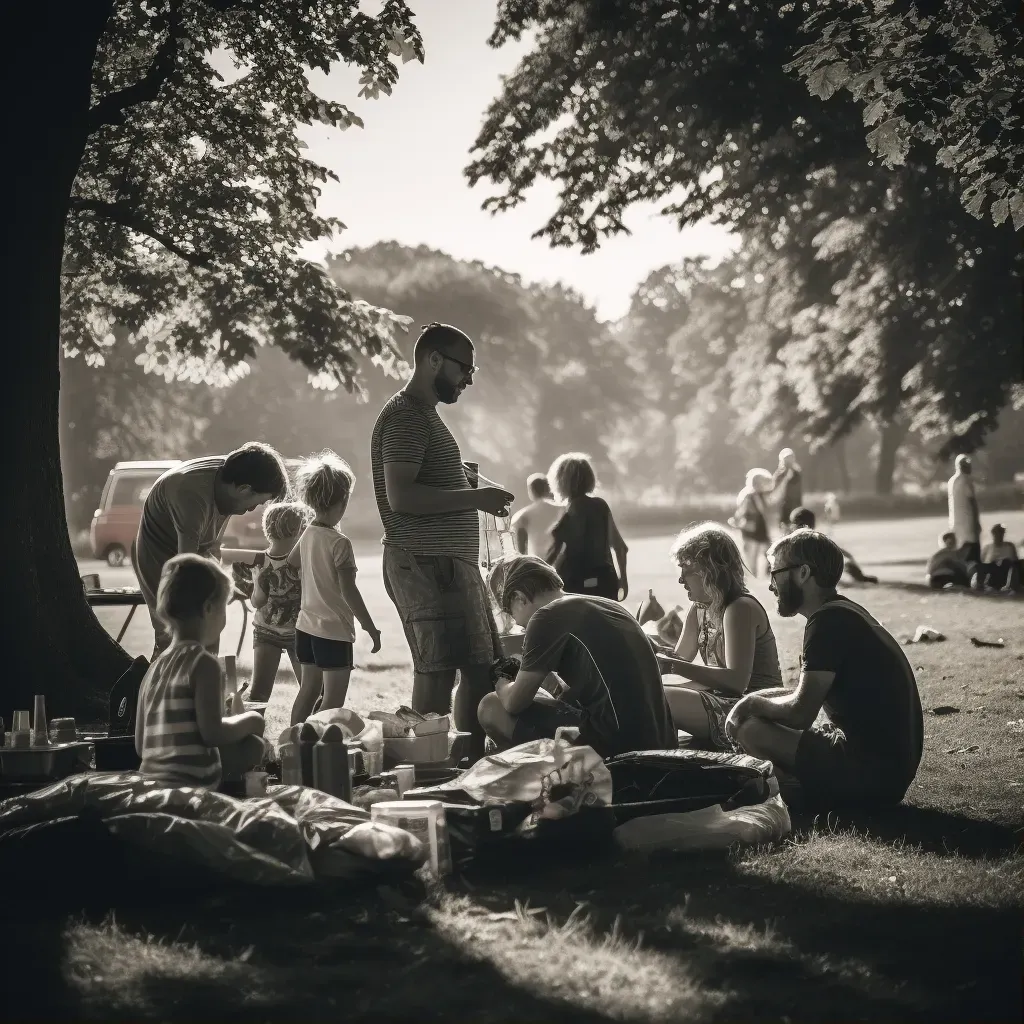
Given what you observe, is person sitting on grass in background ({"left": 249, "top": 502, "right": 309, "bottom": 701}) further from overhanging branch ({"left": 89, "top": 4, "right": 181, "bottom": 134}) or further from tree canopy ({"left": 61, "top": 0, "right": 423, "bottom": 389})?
tree canopy ({"left": 61, "top": 0, "right": 423, "bottom": 389})

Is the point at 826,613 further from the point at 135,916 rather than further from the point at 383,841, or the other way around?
the point at 135,916

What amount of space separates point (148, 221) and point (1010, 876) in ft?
29.7

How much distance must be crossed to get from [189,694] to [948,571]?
15.2 meters

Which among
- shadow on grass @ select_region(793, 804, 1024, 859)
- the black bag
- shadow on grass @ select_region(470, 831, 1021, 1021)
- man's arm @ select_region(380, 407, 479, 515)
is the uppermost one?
man's arm @ select_region(380, 407, 479, 515)

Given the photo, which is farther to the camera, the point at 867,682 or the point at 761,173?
the point at 761,173

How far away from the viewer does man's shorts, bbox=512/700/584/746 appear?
18.4ft

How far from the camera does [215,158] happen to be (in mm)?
11930

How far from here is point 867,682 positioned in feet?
17.7

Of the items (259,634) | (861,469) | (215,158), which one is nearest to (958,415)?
(215,158)

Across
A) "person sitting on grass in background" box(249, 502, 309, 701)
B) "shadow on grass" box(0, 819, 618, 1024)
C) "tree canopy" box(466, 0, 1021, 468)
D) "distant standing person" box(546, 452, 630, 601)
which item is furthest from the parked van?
"shadow on grass" box(0, 819, 618, 1024)

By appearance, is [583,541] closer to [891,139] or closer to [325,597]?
[325,597]

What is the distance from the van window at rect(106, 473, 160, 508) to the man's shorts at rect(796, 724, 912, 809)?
24.8m

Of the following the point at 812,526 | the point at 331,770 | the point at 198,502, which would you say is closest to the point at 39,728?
the point at 198,502

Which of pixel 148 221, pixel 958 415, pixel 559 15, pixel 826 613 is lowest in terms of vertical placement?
pixel 826 613
